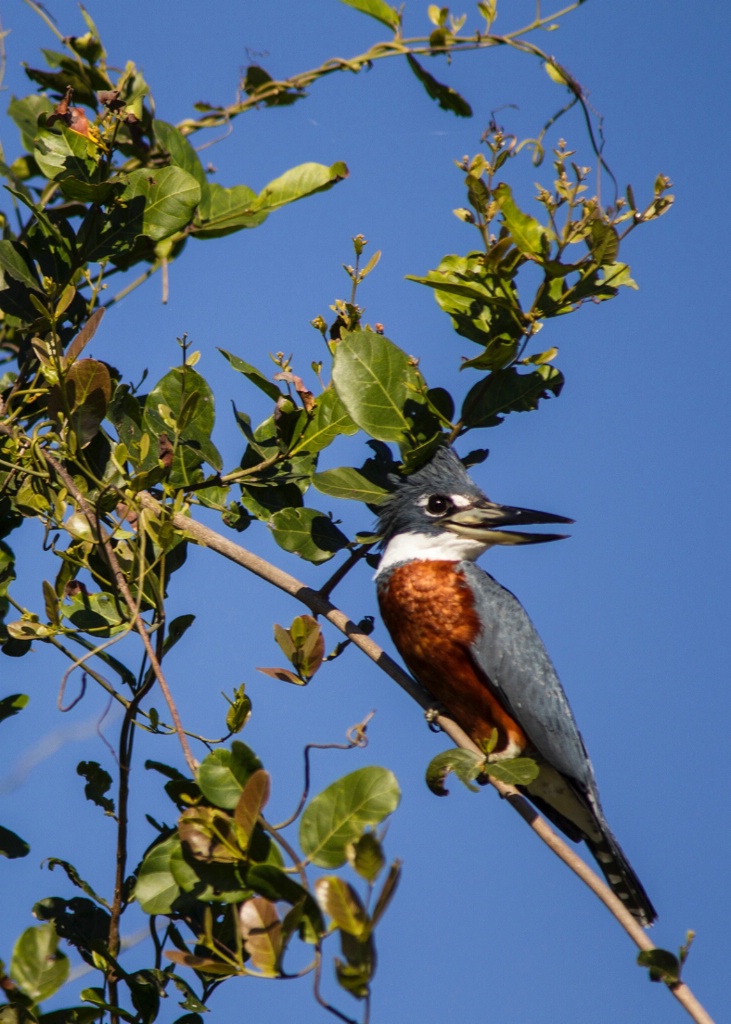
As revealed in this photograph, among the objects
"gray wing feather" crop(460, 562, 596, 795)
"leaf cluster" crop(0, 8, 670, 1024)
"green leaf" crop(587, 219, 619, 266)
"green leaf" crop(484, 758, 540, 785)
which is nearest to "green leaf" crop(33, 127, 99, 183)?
"leaf cluster" crop(0, 8, 670, 1024)

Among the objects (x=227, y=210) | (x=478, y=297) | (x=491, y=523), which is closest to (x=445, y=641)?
(x=491, y=523)

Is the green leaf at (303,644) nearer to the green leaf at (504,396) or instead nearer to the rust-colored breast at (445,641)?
the green leaf at (504,396)

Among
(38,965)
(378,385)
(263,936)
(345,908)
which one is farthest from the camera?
(378,385)

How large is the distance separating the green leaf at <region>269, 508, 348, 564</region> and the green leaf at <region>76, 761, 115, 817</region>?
2.40 ft

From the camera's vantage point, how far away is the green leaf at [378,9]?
3262 millimetres

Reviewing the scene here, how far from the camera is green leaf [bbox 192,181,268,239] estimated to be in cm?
317

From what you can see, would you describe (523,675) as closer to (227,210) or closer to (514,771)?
(514,771)

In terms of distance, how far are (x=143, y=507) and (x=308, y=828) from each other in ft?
2.76

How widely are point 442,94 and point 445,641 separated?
5.65 feet

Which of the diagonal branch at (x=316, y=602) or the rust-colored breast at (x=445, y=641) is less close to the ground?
the rust-colored breast at (x=445, y=641)

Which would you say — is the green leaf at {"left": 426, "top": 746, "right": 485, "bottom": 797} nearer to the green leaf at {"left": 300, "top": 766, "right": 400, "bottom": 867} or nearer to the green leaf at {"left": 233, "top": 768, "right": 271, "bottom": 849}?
the green leaf at {"left": 300, "top": 766, "right": 400, "bottom": 867}

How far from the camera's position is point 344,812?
1.89 m

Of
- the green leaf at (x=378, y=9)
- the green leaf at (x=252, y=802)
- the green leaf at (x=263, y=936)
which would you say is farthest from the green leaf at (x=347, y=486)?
the green leaf at (x=378, y=9)

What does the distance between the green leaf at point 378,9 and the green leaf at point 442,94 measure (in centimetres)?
11
